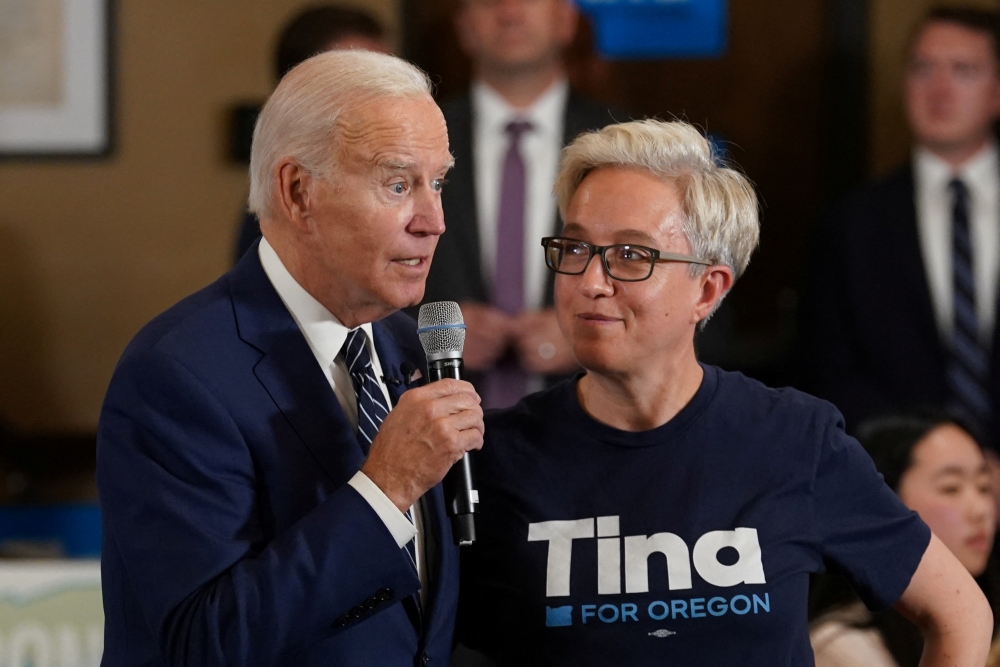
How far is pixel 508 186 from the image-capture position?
3.71 meters

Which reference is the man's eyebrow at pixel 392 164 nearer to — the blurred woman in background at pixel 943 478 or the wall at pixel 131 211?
the blurred woman in background at pixel 943 478

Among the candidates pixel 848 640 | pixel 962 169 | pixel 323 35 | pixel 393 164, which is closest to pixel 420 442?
pixel 393 164

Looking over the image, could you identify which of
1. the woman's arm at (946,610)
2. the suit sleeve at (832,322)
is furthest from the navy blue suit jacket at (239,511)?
the suit sleeve at (832,322)

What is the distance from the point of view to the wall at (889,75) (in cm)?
457

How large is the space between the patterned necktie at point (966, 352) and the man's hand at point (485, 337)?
1.39m

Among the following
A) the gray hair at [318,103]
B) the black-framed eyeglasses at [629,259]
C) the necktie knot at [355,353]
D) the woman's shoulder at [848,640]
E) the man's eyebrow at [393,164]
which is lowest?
the woman's shoulder at [848,640]

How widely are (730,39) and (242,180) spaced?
193 centimetres

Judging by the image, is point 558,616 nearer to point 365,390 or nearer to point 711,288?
point 365,390

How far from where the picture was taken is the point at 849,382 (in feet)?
12.3

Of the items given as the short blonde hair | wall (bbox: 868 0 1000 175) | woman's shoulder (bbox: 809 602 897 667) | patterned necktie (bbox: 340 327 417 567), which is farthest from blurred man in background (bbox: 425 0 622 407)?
patterned necktie (bbox: 340 327 417 567)

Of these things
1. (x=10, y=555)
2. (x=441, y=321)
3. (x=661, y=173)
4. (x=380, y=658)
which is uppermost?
(x=661, y=173)

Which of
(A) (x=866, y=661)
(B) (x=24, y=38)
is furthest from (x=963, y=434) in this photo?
(B) (x=24, y=38)

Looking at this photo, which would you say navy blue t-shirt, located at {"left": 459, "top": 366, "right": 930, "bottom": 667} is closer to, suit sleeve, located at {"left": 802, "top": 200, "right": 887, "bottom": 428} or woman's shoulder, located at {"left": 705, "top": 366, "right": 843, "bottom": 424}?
woman's shoulder, located at {"left": 705, "top": 366, "right": 843, "bottom": 424}

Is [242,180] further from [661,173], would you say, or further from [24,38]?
[661,173]
